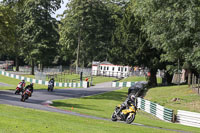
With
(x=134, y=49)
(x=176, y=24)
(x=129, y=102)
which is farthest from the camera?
(x=134, y=49)

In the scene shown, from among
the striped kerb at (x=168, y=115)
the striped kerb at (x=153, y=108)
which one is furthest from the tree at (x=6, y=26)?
the striped kerb at (x=168, y=115)

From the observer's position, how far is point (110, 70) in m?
76.0

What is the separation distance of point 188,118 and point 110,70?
54.3 meters

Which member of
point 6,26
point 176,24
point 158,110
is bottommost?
point 158,110

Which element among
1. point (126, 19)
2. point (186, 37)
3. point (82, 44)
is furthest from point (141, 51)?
point (82, 44)

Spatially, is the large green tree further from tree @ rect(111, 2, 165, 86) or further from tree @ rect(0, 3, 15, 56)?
tree @ rect(0, 3, 15, 56)

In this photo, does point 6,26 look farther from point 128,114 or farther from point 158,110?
point 128,114

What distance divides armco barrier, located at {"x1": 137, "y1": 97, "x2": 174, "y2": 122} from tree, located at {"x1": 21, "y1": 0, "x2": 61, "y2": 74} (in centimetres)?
4393

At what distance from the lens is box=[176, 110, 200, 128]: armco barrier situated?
2130 cm

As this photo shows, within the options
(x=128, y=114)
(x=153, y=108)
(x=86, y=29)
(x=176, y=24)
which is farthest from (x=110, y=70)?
(x=128, y=114)

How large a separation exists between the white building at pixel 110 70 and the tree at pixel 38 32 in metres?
11.7

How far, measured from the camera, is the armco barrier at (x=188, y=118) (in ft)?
69.9

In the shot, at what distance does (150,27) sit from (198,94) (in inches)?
325

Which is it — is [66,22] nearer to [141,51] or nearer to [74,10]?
[74,10]
